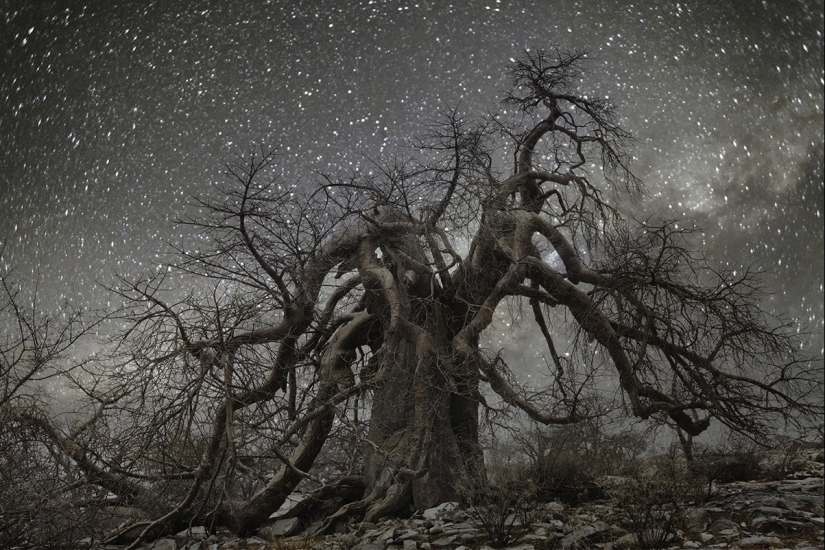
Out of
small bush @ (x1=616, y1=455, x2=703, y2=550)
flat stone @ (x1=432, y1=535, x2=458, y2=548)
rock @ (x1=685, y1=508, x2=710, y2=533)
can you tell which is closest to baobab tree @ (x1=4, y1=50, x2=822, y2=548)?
flat stone @ (x1=432, y1=535, x2=458, y2=548)

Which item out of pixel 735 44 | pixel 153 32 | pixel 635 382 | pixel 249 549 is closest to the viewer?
pixel 249 549

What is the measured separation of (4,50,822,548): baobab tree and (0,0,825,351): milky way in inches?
64.0

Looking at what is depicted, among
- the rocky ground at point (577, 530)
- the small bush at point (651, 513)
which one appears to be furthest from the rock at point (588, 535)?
the small bush at point (651, 513)

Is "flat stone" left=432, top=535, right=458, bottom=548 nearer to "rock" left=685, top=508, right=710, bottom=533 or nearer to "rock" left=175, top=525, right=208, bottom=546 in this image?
"rock" left=685, top=508, right=710, bottom=533

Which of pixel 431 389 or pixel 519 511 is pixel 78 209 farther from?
pixel 519 511

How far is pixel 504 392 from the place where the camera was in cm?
589

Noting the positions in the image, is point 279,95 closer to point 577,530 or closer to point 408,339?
point 408,339

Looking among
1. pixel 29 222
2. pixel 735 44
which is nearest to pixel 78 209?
pixel 29 222

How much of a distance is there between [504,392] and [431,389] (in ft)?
2.30

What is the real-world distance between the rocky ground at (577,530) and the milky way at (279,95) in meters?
3.06

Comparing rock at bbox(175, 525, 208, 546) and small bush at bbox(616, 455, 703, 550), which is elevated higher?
rock at bbox(175, 525, 208, 546)

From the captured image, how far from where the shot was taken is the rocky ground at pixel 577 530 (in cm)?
463

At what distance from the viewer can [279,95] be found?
34.4 feet

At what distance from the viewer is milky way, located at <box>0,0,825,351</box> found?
8500 mm
